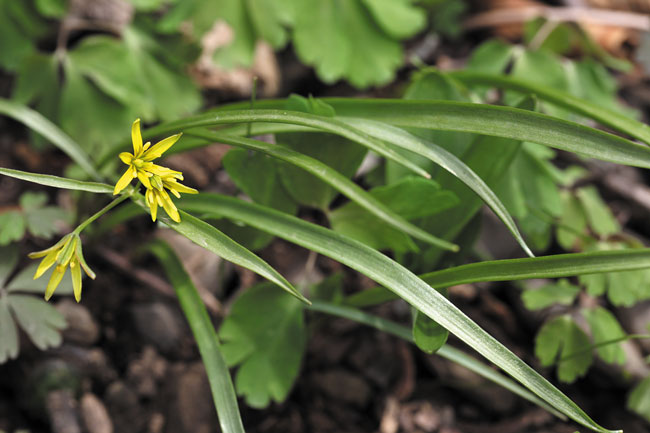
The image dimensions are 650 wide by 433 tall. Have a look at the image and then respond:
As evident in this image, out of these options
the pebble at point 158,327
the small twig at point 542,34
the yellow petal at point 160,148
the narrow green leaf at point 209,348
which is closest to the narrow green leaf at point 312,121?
the yellow petal at point 160,148

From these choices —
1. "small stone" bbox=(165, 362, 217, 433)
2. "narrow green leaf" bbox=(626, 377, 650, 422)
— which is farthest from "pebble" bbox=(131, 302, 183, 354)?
"narrow green leaf" bbox=(626, 377, 650, 422)

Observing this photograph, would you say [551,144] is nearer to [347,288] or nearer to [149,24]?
[347,288]

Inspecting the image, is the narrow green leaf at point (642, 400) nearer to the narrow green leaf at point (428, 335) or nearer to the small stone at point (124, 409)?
the narrow green leaf at point (428, 335)

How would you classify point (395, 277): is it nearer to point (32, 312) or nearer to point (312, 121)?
point (312, 121)

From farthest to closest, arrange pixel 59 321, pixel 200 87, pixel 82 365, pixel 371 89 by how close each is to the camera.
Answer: pixel 371 89 < pixel 200 87 < pixel 82 365 < pixel 59 321

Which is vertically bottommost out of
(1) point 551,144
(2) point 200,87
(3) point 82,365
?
(3) point 82,365

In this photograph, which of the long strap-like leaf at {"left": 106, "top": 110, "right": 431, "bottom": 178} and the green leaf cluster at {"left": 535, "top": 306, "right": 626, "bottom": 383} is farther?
the green leaf cluster at {"left": 535, "top": 306, "right": 626, "bottom": 383}

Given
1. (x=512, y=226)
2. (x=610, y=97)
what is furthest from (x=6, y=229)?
(x=610, y=97)

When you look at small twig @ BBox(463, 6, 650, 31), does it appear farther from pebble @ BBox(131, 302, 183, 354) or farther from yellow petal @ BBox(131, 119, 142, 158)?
yellow petal @ BBox(131, 119, 142, 158)
